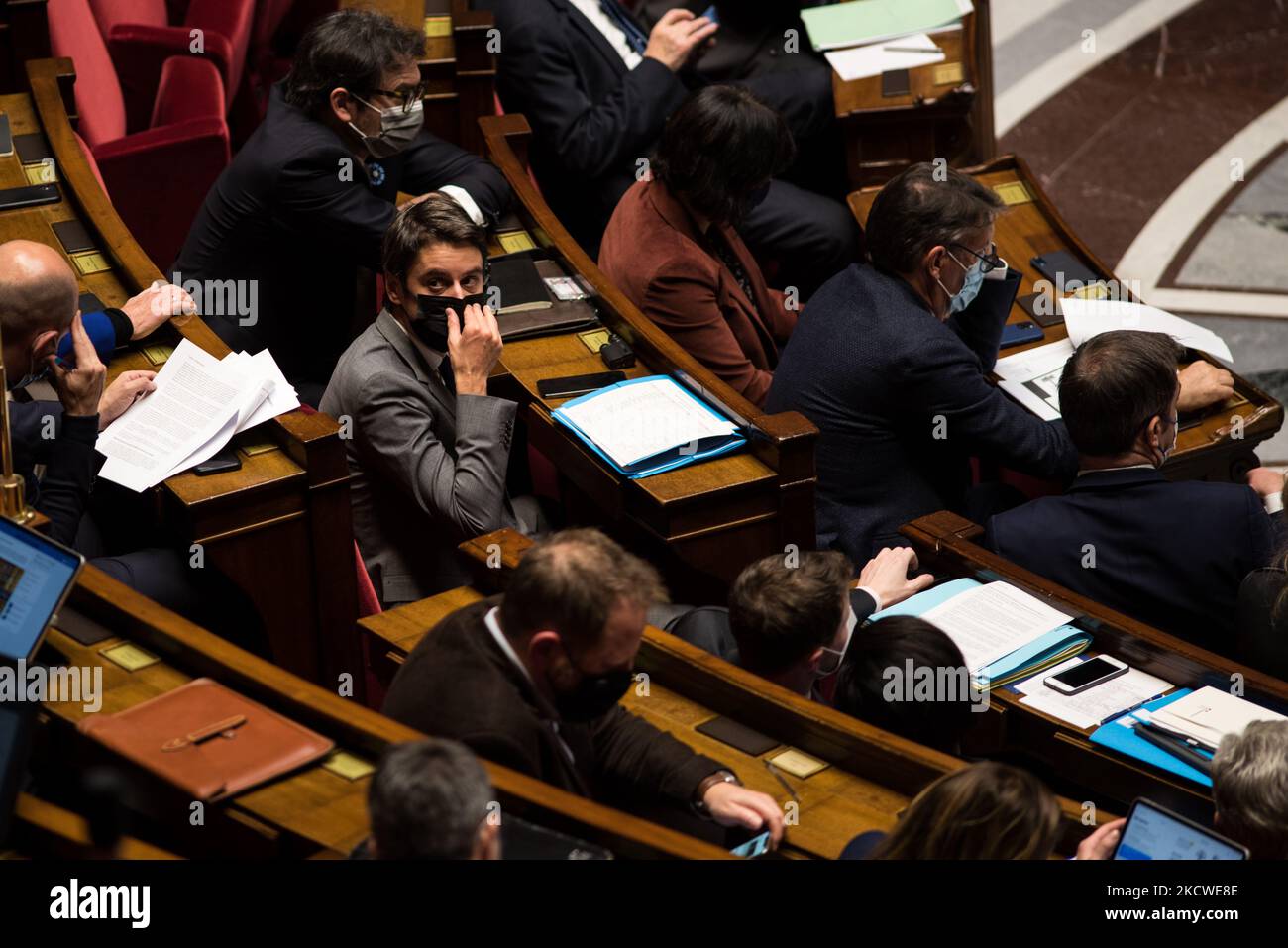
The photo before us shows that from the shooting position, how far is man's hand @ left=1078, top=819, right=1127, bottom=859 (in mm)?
1701

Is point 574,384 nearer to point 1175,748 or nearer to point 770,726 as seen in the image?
point 770,726

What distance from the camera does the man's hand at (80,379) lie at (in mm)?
2227

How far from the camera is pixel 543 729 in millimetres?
1735

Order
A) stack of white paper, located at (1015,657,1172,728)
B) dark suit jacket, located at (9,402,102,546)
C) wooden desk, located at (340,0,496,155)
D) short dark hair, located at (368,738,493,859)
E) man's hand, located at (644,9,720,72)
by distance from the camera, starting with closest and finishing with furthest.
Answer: short dark hair, located at (368,738,493,859) < stack of white paper, located at (1015,657,1172,728) < dark suit jacket, located at (9,402,102,546) < wooden desk, located at (340,0,496,155) < man's hand, located at (644,9,720,72)

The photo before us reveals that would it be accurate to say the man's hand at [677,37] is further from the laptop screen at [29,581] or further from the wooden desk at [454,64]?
the laptop screen at [29,581]

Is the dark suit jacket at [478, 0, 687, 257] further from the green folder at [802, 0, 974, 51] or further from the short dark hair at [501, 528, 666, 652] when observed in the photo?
the short dark hair at [501, 528, 666, 652]

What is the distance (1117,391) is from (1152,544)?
212 mm

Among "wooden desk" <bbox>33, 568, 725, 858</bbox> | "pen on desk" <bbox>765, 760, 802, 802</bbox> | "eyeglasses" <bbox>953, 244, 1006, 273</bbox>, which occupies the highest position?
"eyeglasses" <bbox>953, 244, 1006, 273</bbox>

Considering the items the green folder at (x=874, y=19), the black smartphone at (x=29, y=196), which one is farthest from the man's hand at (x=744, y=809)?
the green folder at (x=874, y=19)

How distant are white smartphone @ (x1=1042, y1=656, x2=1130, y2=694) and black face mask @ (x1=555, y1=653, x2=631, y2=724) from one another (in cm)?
64

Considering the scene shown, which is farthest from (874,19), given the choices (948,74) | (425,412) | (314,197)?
(425,412)

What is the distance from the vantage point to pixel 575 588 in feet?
5.55

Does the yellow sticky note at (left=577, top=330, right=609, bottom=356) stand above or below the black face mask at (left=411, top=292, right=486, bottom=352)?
below

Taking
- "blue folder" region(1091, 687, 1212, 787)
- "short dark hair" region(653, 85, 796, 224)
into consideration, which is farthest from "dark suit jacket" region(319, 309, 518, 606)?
"blue folder" region(1091, 687, 1212, 787)
